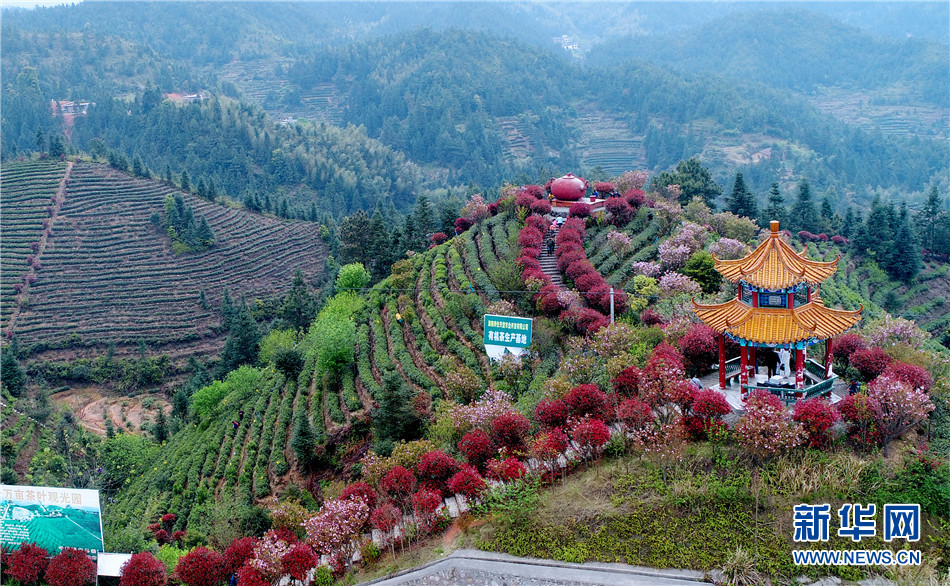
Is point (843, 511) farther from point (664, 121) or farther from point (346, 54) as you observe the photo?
point (346, 54)

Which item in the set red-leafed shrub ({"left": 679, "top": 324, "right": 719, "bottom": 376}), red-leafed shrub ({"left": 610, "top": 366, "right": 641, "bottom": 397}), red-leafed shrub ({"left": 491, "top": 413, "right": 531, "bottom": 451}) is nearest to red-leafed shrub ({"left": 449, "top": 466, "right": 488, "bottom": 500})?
red-leafed shrub ({"left": 491, "top": 413, "right": 531, "bottom": 451})

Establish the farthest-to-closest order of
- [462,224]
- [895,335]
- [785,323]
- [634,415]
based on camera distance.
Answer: [462,224] < [895,335] < [785,323] < [634,415]

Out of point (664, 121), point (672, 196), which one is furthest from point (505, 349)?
point (664, 121)

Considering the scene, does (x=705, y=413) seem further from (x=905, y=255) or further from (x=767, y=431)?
(x=905, y=255)

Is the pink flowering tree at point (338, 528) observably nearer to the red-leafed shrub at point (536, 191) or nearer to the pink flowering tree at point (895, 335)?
the pink flowering tree at point (895, 335)

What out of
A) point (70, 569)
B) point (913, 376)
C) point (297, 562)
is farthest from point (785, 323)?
point (70, 569)

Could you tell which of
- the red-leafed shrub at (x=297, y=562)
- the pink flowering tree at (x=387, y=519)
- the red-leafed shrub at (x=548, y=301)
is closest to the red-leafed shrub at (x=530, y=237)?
the red-leafed shrub at (x=548, y=301)

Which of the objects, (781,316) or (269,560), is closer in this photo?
(269,560)
